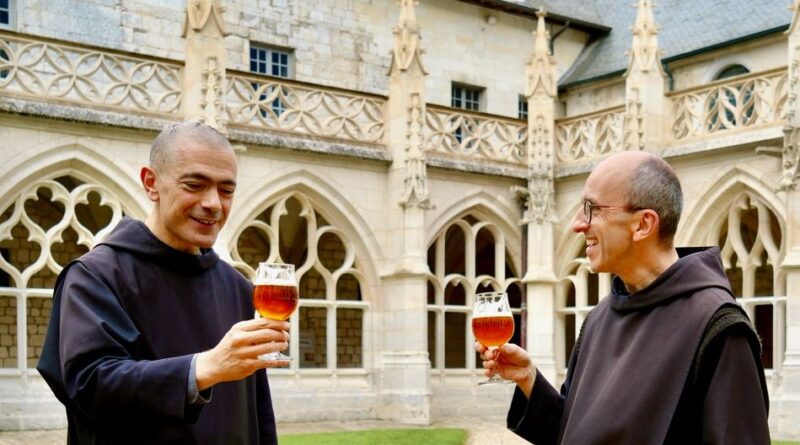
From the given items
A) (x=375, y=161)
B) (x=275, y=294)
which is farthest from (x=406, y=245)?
(x=275, y=294)

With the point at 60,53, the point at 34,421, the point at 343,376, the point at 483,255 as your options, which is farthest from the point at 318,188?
the point at 483,255

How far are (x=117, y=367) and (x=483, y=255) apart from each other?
18.4 metres

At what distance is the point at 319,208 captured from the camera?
1502 cm

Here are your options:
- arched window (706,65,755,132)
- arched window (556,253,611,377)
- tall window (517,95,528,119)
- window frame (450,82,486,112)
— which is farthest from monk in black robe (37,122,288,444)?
tall window (517,95,528,119)

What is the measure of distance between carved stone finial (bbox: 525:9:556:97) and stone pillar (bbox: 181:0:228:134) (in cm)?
522

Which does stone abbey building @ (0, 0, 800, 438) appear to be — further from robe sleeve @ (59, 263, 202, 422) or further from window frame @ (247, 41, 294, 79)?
robe sleeve @ (59, 263, 202, 422)

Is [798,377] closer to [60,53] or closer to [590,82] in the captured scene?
[590,82]

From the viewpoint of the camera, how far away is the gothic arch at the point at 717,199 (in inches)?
553

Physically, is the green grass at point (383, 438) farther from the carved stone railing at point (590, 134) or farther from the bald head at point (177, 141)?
the bald head at point (177, 141)

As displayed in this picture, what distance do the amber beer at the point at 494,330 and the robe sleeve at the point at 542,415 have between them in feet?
0.56

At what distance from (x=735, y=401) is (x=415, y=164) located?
12.6m

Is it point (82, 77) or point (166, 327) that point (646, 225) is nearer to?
point (166, 327)

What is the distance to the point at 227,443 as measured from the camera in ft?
9.00

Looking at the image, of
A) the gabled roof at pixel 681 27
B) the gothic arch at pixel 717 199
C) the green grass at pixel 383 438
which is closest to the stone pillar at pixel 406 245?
the green grass at pixel 383 438
